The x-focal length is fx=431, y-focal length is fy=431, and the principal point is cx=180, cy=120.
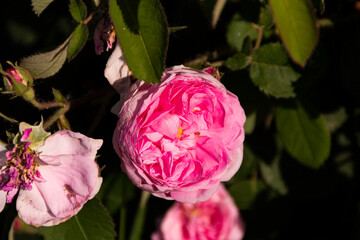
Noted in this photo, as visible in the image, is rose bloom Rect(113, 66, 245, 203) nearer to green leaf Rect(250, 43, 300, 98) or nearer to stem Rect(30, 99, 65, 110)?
stem Rect(30, 99, 65, 110)

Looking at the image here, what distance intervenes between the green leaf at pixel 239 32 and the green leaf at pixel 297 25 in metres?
0.38

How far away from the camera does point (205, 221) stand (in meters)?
1.15

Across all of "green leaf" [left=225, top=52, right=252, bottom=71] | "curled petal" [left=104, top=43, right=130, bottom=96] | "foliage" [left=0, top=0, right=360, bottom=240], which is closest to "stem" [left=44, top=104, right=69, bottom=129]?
"foliage" [left=0, top=0, right=360, bottom=240]

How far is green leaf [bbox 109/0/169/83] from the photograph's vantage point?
1.93ft

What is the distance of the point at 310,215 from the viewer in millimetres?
1376

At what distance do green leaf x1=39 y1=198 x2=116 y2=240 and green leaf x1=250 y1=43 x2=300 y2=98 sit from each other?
0.41 metres

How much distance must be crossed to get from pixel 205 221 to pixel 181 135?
0.49m

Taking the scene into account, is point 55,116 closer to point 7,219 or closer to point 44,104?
point 44,104

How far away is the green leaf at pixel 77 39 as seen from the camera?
657mm

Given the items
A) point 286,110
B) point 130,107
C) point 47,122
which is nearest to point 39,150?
point 47,122

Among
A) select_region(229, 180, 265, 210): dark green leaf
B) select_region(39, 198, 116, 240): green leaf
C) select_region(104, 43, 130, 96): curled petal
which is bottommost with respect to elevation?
select_region(229, 180, 265, 210): dark green leaf

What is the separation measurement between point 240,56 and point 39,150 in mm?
440

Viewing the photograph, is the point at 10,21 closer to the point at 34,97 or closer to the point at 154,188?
the point at 34,97

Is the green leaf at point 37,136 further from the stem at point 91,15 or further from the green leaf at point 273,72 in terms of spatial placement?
the green leaf at point 273,72
